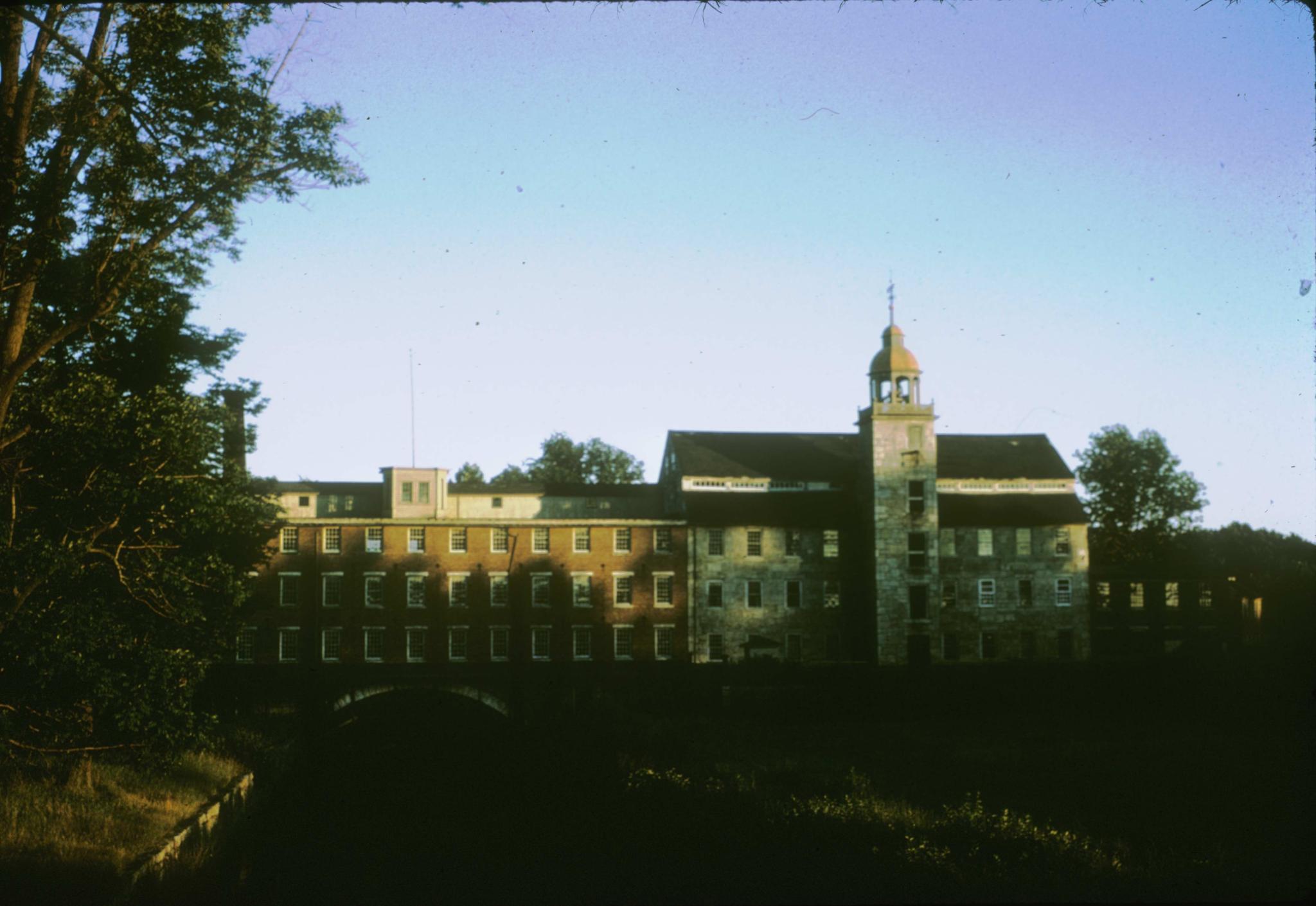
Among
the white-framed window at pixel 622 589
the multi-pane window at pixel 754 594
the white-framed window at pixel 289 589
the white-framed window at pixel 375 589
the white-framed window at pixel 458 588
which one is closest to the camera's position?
the white-framed window at pixel 289 589

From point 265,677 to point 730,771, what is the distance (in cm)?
1740

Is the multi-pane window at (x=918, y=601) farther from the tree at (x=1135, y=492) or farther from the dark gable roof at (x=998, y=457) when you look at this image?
the tree at (x=1135, y=492)

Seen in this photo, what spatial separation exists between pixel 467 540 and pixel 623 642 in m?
9.14

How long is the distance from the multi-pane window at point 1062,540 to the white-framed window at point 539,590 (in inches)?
1028

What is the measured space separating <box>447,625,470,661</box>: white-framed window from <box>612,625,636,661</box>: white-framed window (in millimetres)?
7063

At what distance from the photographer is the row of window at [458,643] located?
50.2 metres

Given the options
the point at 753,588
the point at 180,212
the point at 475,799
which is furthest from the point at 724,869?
the point at 753,588

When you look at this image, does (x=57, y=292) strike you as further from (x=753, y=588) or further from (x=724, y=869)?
(x=753, y=588)

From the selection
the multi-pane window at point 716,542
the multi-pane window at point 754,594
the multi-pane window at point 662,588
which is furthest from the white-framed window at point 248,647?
the multi-pane window at point 754,594

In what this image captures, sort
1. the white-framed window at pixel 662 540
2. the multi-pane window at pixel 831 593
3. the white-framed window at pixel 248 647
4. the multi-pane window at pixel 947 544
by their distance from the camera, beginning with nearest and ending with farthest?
the white-framed window at pixel 248 647
the white-framed window at pixel 662 540
the multi-pane window at pixel 831 593
the multi-pane window at pixel 947 544

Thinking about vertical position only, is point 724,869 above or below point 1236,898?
below

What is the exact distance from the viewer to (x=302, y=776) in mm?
35000

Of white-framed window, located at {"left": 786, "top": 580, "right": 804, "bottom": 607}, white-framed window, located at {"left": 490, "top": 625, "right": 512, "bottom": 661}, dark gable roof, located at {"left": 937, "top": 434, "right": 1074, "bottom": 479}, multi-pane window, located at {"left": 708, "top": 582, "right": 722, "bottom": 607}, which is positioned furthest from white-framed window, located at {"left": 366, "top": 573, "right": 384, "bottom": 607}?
dark gable roof, located at {"left": 937, "top": 434, "right": 1074, "bottom": 479}

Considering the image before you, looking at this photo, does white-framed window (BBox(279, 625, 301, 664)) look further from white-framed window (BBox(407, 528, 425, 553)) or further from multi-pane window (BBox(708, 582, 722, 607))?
multi-pane window (BBox(708, 582, 722, 607))
